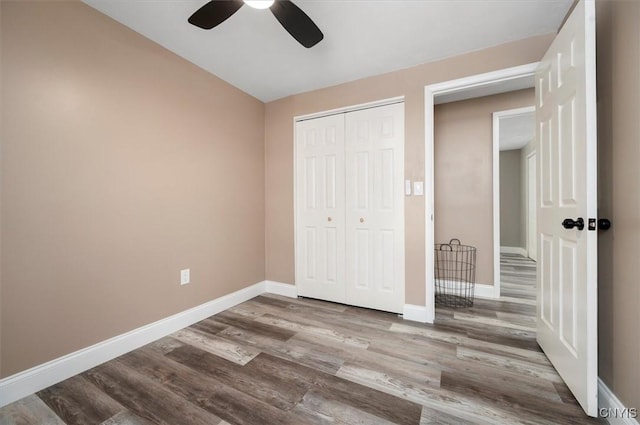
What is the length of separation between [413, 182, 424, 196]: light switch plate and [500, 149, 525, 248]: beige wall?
198 inches

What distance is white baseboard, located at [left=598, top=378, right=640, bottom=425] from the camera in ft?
3.59

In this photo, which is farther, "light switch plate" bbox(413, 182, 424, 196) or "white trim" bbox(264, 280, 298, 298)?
"white trim" bbox(264, 280, 298, 298)

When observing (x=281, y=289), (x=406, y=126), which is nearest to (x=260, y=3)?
(x=406, y=126)

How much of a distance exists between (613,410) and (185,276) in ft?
9.39

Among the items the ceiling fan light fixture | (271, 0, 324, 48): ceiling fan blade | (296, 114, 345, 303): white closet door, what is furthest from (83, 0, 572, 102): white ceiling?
(296, 114, 345, 303): white closet door

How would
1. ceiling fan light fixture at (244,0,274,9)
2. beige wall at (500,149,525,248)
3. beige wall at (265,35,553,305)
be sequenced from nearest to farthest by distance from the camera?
ceiling fan light fixture at (244,0,274,9) < beige wall at (265,35,553,305) < beige wall at (500,149,525,248)

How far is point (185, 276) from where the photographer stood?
Answer: 2.33m

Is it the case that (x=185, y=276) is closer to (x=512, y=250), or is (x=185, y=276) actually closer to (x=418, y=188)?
(x=418, y=188)

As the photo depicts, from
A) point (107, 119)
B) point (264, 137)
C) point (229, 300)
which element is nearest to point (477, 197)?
point (264, 137)

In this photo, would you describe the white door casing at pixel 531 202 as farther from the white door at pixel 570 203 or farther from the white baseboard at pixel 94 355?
the white baseboard at pixel 94 355

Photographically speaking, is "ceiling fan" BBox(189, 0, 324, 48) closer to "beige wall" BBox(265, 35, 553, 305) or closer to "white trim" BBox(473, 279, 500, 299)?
"beige wall" BBox(265, 35, 553, 305)

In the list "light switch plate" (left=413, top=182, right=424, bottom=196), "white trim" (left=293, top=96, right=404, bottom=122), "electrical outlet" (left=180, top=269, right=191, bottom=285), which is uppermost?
"white trim" (left=293, top=96, right=404, bottom=122)

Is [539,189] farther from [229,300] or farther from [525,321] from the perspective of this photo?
[229,300]

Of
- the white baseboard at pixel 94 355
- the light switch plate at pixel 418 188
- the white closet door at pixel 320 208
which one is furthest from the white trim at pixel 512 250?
the white baseboard at pixel 94 355
